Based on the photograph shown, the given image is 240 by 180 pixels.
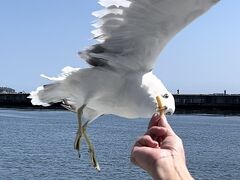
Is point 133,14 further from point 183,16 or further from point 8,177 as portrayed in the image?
point 8,177

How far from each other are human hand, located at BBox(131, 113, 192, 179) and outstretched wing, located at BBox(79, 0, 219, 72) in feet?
5.44

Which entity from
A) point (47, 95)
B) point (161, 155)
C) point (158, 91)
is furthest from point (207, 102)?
point (161, 155)

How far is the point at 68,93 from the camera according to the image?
122 inches

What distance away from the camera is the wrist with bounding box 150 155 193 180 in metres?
0.95

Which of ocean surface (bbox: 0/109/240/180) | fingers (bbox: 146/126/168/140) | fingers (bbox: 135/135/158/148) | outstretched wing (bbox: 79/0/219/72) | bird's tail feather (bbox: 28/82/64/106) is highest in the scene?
outstretched wing (bbox: 79/0/219/72)

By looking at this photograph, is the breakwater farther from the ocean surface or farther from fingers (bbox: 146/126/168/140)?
fingers (bbox: 146/126/168/140)

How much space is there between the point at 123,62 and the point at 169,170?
6.79 ft

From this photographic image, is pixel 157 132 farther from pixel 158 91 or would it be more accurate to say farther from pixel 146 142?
pixel 158 91

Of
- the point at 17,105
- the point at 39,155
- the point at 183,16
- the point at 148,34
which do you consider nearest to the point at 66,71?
the point at 148,34

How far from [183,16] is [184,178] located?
6.11 feet

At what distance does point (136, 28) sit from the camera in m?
2.93

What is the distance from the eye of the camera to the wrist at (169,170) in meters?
0.95

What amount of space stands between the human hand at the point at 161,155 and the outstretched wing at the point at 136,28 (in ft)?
5.44

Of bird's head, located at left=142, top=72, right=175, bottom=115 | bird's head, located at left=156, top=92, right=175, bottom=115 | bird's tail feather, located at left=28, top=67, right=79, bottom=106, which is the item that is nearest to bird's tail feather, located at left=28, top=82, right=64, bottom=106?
bird's tail feather, located at left=28, top=67, right=79, bottom=106
